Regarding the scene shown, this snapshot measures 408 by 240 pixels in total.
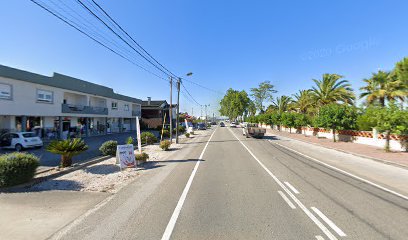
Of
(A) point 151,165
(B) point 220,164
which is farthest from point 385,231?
(A) point 151,165

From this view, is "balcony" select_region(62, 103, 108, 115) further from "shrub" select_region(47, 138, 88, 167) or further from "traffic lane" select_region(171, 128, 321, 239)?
"traffic lane" select_region(171, 128, 321, 239)

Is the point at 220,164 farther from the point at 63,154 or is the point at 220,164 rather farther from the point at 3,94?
the point at 3,94

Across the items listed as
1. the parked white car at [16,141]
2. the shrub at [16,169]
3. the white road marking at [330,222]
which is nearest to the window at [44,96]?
the parked white car at [16,141]

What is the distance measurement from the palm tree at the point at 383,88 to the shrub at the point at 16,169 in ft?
121

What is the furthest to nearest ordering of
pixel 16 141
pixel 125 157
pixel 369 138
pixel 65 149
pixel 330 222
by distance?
pixel 369 138, pixel 16 141, pixel 125 157, pixel 65 149, pixel 330 222

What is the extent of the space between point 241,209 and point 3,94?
2209 cm

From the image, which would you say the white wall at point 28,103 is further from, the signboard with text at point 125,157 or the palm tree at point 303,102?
the palm tree at point 303,102

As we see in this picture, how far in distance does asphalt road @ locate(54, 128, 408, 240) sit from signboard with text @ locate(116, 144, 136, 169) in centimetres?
225

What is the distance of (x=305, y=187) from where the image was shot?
322 inches

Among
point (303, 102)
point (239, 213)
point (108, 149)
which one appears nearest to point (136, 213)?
point (239, 213)

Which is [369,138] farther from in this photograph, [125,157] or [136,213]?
[136,213]

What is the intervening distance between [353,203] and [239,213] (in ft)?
10.9

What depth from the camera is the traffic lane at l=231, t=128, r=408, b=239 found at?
4965 mm

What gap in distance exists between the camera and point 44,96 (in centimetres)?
2408
